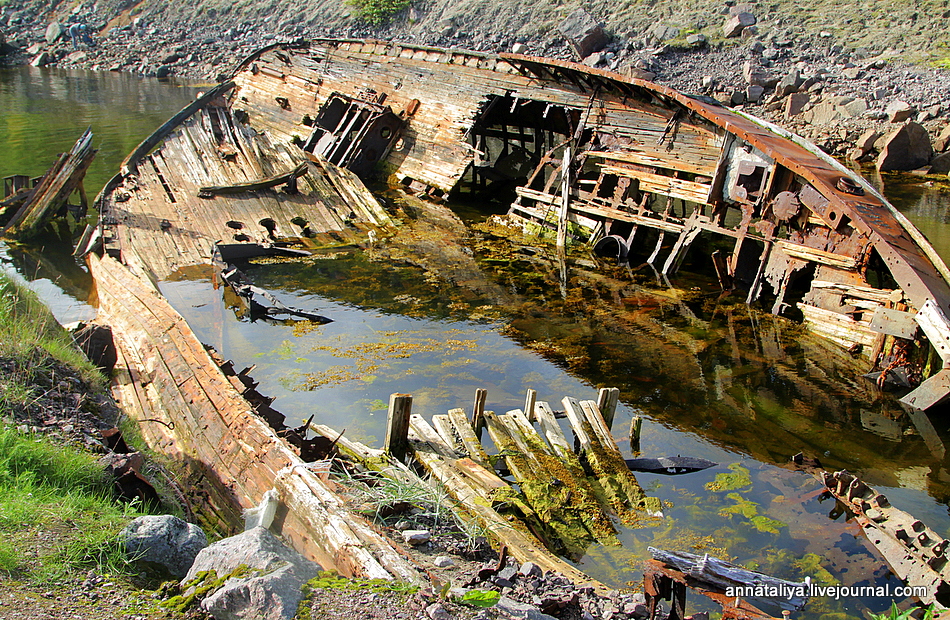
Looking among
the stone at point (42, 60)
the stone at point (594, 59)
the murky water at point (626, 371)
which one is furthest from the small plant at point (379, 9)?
the murky water at point (626, 371)

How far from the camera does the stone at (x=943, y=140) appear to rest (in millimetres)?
21172

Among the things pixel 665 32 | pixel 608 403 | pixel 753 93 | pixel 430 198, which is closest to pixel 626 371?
pixel 608 403

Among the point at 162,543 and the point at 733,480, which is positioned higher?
the point at 162,543

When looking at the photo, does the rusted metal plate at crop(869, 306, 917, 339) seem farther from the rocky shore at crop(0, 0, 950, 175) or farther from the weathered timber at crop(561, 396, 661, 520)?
the rocky shore at crop(0, 0, 950, 175)

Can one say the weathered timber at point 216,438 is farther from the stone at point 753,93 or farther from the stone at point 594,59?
the stone at point 594,59

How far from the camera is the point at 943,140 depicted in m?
21.3

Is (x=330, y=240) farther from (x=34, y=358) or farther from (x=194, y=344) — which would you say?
(x=34, y=358)

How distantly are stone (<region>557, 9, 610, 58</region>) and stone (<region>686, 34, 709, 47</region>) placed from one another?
3.60 meters

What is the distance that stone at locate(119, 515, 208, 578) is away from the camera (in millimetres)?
4281

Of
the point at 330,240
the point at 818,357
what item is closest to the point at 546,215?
the point at 330,240

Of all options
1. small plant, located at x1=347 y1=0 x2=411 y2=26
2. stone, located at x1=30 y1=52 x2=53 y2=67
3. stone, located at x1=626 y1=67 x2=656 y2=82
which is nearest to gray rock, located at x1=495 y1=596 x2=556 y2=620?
stone, located at x1=626 y1=67 x2=656 y2=82

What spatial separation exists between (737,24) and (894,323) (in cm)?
2280

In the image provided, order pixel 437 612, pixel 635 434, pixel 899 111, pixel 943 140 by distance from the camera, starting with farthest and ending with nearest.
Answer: pixel 943 140 < pixel 899 111 < pixel 635 434 < pixel 437 612

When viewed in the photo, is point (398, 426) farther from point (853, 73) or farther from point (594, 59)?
point (594, 59)
